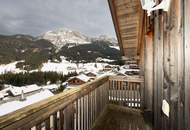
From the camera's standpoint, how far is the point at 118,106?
15.8ft

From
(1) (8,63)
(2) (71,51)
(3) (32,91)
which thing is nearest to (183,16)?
(3) (32,91)

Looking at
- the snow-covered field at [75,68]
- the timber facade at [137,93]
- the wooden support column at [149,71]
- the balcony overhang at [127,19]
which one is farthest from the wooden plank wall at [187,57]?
the snow-covered field at [75,68]

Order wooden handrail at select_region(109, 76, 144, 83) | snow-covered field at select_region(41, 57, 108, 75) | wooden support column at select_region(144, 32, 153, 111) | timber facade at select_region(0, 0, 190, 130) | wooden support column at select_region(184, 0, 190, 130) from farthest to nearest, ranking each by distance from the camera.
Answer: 1. snow-covered field at select_region(41, 57, 108, 75)
2. wooden handrail at select_region(109, 76, 144, 83)
3. wooden support column at select_region(144, 32, 153, 111)
4. timber facade at select_region(0, 0, 190, 130)
5. wooden support column at select_region(184, 0, 190, 130)

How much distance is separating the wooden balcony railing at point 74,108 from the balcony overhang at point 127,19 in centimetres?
178

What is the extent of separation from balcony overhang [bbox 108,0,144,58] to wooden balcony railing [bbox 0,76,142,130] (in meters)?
1.78

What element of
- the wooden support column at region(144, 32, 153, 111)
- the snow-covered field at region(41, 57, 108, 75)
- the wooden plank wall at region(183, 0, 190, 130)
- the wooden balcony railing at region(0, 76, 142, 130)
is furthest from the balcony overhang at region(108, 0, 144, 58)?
the snow-covered field at region(41, 57, 108, 75)

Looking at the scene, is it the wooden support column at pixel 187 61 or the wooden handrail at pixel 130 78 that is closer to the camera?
the wooden support column at pixel 187 61

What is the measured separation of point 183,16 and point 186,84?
0.47 m

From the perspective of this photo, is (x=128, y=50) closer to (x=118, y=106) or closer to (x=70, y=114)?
(x=118, y=106)

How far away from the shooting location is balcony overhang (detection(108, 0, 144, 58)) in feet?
13.7

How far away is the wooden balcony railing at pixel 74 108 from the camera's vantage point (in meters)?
1.22

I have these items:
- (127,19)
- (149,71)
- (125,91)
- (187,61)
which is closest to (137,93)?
(125,91)

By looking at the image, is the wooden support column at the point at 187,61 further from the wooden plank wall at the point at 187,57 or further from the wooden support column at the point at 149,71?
the wooden support column at the point at 149,71

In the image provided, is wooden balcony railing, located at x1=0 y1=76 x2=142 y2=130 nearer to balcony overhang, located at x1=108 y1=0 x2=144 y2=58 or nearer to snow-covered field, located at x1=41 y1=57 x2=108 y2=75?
balcony overhang, located at x1=108 y1=0 x2=144 y2=58
